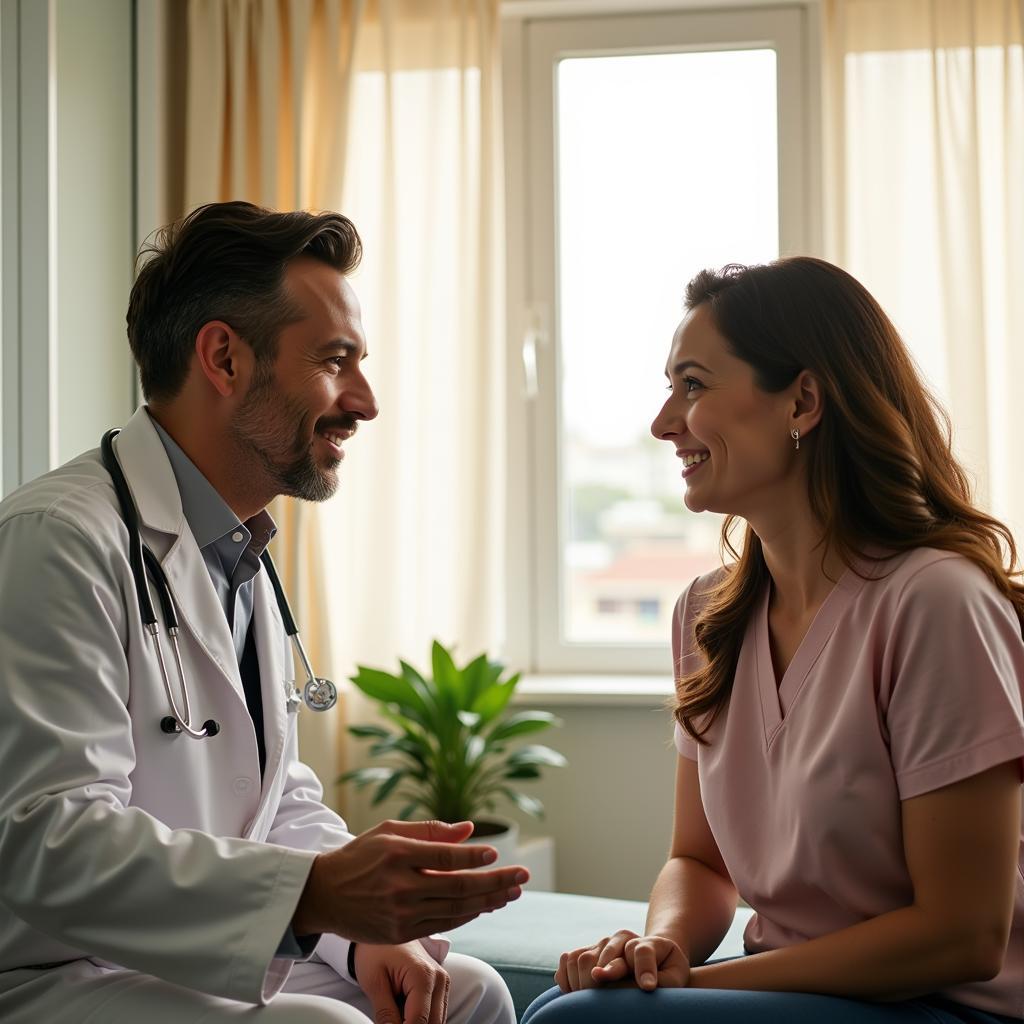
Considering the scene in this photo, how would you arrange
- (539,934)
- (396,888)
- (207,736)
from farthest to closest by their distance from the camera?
(539,934) < (207,736) < (396,888)

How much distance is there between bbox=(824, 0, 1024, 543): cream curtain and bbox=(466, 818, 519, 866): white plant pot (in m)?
1.45

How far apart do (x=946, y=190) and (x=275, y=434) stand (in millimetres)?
2164

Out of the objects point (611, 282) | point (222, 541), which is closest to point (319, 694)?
point (222, 541)

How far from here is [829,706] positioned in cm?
142

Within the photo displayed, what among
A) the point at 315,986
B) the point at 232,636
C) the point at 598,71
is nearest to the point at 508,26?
the point at 598,71

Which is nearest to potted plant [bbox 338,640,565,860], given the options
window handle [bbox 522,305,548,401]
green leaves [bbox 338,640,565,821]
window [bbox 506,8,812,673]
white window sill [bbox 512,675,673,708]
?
green leaves [bbox 338,640,565,821]

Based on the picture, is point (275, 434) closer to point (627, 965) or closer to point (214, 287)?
point (214, 287)

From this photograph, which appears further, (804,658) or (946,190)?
(946,190)

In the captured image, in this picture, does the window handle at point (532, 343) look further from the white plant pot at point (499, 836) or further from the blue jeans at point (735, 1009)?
the blue jeans at point (735, 1009)

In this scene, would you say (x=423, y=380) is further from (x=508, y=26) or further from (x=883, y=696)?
(x=883, y=696)

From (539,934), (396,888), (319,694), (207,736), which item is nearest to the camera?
(396,888)

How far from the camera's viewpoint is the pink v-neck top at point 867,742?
129 cm

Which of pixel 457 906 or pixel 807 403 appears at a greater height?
pixel 807 403

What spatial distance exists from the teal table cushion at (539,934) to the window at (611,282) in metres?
1.22
